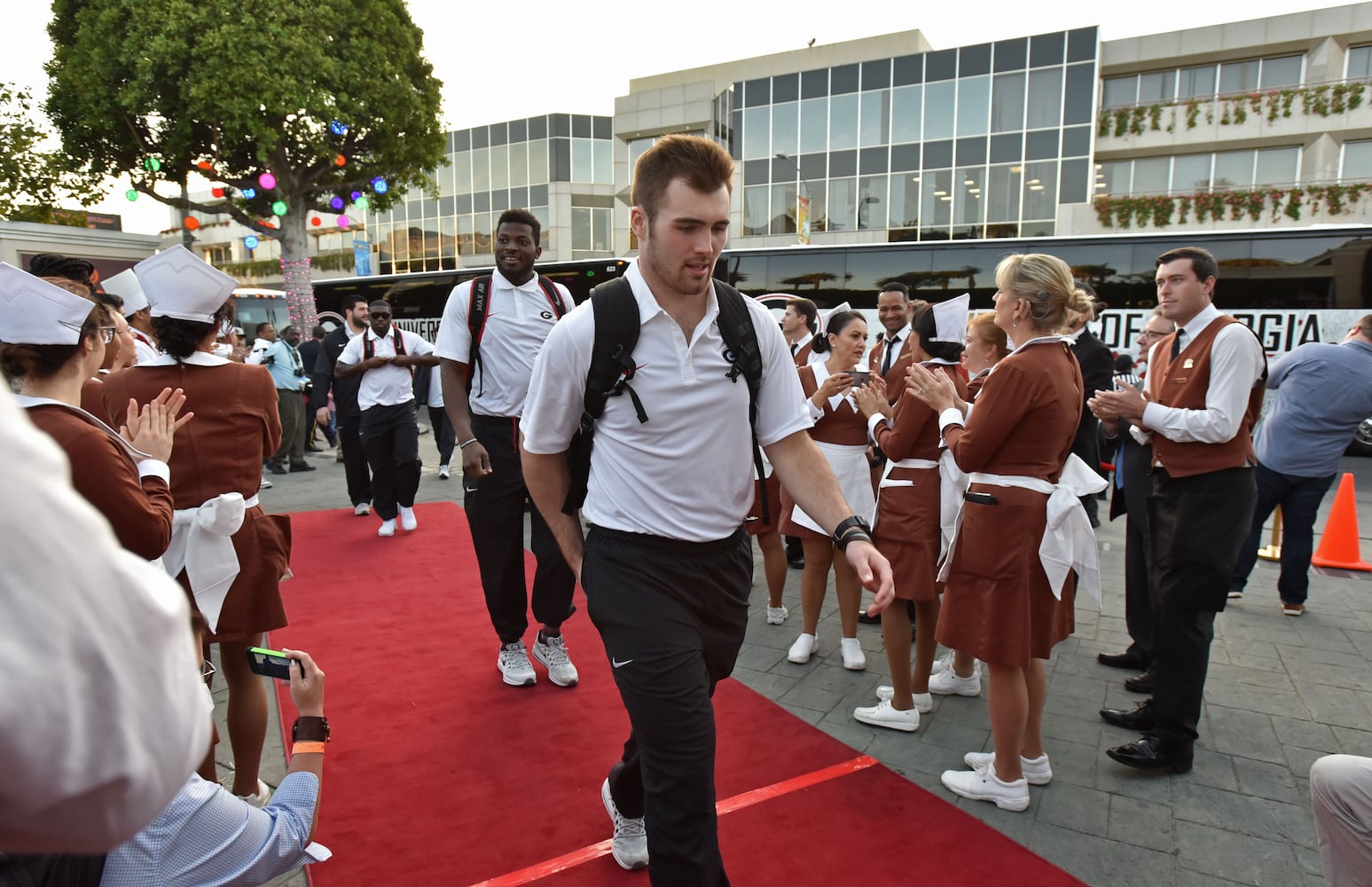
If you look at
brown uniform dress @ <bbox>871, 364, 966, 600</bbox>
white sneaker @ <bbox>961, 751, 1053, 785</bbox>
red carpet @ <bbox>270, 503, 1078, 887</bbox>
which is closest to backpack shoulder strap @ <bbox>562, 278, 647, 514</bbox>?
red carpet @ <bbox>270, 503, 1078, 887</bbox>

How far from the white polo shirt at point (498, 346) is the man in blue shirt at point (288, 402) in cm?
741

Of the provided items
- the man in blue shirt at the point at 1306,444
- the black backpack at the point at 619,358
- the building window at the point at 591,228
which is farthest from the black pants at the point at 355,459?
the building window at the point at 591,228

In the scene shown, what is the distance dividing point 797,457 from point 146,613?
6.76 feet

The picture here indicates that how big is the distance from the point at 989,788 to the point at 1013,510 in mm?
1129

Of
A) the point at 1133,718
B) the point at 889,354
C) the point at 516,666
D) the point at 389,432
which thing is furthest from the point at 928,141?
the point at 516,666

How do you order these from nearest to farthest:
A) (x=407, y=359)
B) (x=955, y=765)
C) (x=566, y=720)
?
(x=955, y=765) → (x=566, y=720) → (x=407, y=359)

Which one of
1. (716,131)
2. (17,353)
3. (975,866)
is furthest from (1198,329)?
(716,131)

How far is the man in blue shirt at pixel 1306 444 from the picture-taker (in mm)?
5348

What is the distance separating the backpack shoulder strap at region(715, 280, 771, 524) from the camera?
234 centimetres

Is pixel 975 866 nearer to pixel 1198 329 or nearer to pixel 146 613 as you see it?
pixel 1198 329

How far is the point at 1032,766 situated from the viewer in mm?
3305

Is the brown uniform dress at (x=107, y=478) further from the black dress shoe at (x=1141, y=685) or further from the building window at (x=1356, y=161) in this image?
the building window at (x=1356, y=161)

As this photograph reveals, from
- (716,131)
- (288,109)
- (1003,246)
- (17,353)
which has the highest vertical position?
(716,131)

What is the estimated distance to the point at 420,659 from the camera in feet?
15.2
